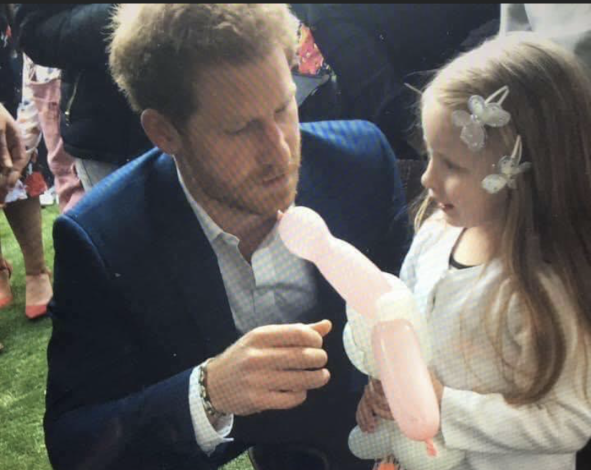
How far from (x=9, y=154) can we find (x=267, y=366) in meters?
0.39

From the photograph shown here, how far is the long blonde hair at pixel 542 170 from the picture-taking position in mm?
677

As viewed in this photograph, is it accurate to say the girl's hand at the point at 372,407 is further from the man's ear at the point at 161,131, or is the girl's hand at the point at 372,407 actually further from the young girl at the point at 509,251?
the man's ear at the point at 161,131

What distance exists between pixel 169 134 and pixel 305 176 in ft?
0.51

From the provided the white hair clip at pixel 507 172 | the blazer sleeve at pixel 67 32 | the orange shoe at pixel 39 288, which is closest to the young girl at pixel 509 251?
the white hair clip at pixel 507 172

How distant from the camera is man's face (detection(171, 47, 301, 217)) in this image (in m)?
0.68

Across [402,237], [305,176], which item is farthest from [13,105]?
[402,237]

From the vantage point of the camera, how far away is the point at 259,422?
0.87 metres

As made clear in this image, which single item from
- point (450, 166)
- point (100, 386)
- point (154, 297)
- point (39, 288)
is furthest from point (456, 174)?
point (39, 288)

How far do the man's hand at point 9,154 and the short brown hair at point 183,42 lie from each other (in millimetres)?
176

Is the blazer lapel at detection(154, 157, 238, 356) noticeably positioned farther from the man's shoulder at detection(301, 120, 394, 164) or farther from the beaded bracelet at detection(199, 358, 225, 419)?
the man's shoulder at detection(301, 120, 394, 164)

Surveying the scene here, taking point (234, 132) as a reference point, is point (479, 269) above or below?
below

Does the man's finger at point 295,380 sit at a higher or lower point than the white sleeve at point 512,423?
higher

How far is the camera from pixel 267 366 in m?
0.75

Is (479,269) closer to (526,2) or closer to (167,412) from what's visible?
(526,2)
